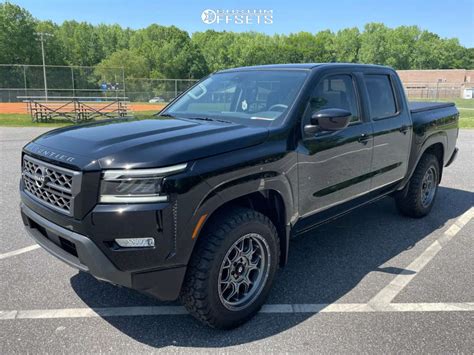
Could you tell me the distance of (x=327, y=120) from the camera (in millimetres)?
3307

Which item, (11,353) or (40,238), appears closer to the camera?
(11,353)

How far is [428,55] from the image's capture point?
356 ft

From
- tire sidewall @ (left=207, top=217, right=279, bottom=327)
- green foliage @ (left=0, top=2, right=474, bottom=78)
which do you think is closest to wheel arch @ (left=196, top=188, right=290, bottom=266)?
tire sidewall @ (left=207, top=217, right=279, bottom=327)

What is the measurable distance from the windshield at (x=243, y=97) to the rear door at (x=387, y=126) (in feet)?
3.48

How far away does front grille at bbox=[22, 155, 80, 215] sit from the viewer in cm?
259

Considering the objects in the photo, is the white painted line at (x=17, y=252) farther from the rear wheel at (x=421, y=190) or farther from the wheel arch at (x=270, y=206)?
the rear wheel at (x=421, y=190)

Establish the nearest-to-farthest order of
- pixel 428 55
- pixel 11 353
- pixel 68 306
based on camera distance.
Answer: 1. pixel 11 353
2. pixel 68 306
3. pixel 428 55

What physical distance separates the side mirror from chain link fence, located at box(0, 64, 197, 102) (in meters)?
30.6

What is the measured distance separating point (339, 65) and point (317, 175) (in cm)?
125

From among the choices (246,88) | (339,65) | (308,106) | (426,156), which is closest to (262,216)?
(308,106)

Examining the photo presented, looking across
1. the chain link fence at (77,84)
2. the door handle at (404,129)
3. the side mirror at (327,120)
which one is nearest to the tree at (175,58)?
the chain link fence at (77,84)

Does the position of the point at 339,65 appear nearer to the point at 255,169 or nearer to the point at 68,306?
the point at 255,169

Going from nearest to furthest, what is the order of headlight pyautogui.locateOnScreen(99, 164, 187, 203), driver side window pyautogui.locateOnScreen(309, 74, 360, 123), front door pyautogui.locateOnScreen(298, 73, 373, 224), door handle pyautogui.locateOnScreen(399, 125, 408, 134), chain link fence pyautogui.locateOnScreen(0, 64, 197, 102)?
headlight pyautogui.locateOnScreen(99, 164, 187, 203), front door pyautogui.locateOnScreen(298, 73, 373, 224), driver side window pyautogui.locateOnScreen(309, 74, 360, 123), door handle pyautogui.locateOnScreen(399, 125, 408, 134), chain link fence pyautogui.locateOnScreen(0, 64, 197, 102)

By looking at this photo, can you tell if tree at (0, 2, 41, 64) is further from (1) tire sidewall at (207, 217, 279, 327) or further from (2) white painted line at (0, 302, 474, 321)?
(1) tire sidewall at (207, 217, 279, 327)
